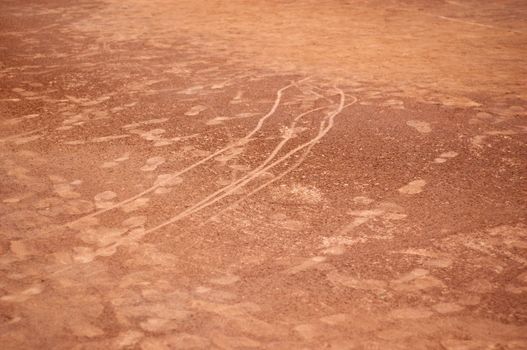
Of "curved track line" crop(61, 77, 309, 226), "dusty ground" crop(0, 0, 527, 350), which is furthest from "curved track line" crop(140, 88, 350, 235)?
"curved track line" crop(61, 77, 309, 226)

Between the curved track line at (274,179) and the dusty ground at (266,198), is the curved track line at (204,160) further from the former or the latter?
the curved track line at (274,179)

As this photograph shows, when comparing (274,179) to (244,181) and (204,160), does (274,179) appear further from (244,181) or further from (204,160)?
(204,160)

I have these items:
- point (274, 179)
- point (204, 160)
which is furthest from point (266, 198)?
point (204, 160)

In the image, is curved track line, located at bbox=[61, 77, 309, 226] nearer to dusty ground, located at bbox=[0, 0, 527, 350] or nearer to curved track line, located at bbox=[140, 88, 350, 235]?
dusty ground, located at bbox=[0, 0, 527, 350]

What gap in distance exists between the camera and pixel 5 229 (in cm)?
342

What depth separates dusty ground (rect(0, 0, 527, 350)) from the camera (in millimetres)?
2615

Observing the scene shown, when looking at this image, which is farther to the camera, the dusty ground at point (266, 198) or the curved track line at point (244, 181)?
the curved track line at point (244, 181)

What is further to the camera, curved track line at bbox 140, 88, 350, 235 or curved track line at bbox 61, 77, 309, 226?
curved track line at bbox 61, 77, 309, 226

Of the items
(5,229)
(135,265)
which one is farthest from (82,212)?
(135,265)

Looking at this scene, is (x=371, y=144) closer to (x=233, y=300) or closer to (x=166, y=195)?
(x=166, y=195)

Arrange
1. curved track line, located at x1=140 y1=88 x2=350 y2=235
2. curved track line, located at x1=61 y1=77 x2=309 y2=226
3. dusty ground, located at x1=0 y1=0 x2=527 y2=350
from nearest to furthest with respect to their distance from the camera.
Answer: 1. dusty ground, located at x1=0 y1=0 x2=527 y2=350
2. curved track line, located at x1=140 y1=88 x2=350 y2=235
3. curved track line, located at x1=61 y1=77 x2=309 y2=226

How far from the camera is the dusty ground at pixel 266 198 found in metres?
2.62

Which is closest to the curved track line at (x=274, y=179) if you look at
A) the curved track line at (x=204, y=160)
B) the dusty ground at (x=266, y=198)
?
the dusty ground at (x=266, y=198)

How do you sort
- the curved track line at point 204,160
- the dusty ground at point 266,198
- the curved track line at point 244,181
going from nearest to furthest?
the dusty ground at point 266,198
the curved track line at point 244,181
the curved track line at point 204,160
